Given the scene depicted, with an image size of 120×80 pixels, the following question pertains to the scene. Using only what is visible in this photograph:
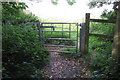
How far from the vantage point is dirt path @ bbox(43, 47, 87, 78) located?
363 cm

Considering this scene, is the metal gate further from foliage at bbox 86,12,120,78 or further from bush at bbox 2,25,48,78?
bush at bbox 2,25,48,78

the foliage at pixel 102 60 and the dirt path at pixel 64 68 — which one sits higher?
the foliage at pixel 102 60

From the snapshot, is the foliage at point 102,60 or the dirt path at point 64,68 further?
the dirt path at point 64,68

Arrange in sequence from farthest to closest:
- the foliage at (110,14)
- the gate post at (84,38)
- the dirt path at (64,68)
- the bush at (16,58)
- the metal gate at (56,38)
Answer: the metal gate at (56,38)
the gate post at (84,38)
the foliage at (110,14)
the dirt path at (64,68)
the bush at (16,58)

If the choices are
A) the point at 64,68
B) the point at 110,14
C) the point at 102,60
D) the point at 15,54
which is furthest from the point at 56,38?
the point at 15,54

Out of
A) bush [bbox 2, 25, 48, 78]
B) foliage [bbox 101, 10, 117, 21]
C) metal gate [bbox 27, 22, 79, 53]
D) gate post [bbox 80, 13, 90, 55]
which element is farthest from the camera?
metal gate [bbox 27, 22, 79, 53]

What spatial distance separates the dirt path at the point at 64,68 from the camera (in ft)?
11.9

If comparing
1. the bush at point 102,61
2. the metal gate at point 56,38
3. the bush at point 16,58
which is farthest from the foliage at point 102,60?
the bush at point 16,58

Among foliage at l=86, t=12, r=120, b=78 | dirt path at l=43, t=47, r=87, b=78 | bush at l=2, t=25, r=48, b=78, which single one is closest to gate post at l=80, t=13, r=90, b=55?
foliage at l=86, t=12, r=120, b=78

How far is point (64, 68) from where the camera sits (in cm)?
417

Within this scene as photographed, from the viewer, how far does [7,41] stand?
10.8 feet

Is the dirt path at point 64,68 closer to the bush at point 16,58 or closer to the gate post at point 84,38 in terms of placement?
the bush at point 16,58

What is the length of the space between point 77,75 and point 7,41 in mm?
1773

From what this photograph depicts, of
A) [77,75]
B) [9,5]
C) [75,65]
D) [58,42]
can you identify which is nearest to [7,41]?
[9,5]
